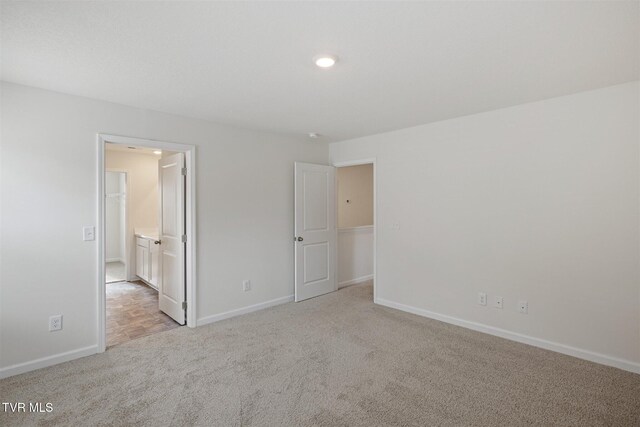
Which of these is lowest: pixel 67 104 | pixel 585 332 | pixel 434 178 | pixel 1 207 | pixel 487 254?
pixel 585 332

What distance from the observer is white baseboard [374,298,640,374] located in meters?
2.72

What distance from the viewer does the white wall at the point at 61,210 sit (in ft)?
8.57

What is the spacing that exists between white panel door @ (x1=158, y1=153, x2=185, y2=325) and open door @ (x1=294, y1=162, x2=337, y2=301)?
4.92ft

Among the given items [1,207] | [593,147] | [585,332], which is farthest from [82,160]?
[585,332]

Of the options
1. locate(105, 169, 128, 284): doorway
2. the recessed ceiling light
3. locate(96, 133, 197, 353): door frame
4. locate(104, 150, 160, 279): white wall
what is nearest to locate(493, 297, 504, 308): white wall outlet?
the recessed ceiling light

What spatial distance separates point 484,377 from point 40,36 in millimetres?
3725

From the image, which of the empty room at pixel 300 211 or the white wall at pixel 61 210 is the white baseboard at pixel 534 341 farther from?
the white wall at pixel 61 210

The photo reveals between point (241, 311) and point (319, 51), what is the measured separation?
10.4 feet

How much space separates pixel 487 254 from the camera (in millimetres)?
3479

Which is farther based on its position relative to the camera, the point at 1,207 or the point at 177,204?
the point at 177,204

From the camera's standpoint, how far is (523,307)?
10.6ft

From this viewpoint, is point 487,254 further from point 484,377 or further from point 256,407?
point 256,407

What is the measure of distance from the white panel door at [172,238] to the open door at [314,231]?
1.50 meters

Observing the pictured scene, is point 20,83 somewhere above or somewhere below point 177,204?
above
